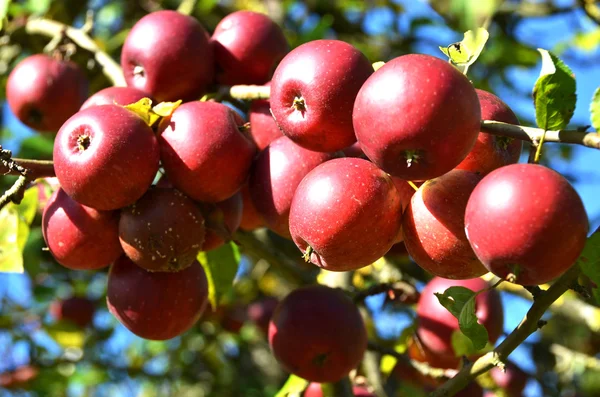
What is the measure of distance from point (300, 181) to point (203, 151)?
228 mm

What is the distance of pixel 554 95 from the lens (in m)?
1.22

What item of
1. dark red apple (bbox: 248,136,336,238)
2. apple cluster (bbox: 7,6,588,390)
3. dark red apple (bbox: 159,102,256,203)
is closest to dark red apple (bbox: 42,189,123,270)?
apple cluster (bbox: 7,6,588,390)

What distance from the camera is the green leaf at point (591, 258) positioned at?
1.12m

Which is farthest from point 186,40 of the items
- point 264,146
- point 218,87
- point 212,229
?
point 212,229

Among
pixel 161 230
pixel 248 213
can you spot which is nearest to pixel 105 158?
pixel 161 230

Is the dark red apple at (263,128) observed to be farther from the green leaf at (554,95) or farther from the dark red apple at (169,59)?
the green leaf at (554,95)

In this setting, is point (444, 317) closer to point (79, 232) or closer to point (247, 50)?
point (247, 50)

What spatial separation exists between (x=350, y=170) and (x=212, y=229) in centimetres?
49

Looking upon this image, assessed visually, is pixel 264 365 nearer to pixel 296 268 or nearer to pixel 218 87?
pixel 296 268

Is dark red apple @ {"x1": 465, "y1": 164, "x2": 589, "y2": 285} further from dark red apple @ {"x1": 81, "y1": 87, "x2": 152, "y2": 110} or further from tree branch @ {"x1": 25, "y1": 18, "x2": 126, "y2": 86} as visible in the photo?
tree branch @ {"x1": 25, "y1": 18, "x2": 126, "y2": 86}

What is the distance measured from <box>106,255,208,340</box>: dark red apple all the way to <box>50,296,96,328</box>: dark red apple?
77.8 inches

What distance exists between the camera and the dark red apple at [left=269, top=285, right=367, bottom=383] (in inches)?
74.7

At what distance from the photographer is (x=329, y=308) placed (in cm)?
195

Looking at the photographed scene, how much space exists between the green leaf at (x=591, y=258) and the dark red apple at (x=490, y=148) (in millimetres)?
307
